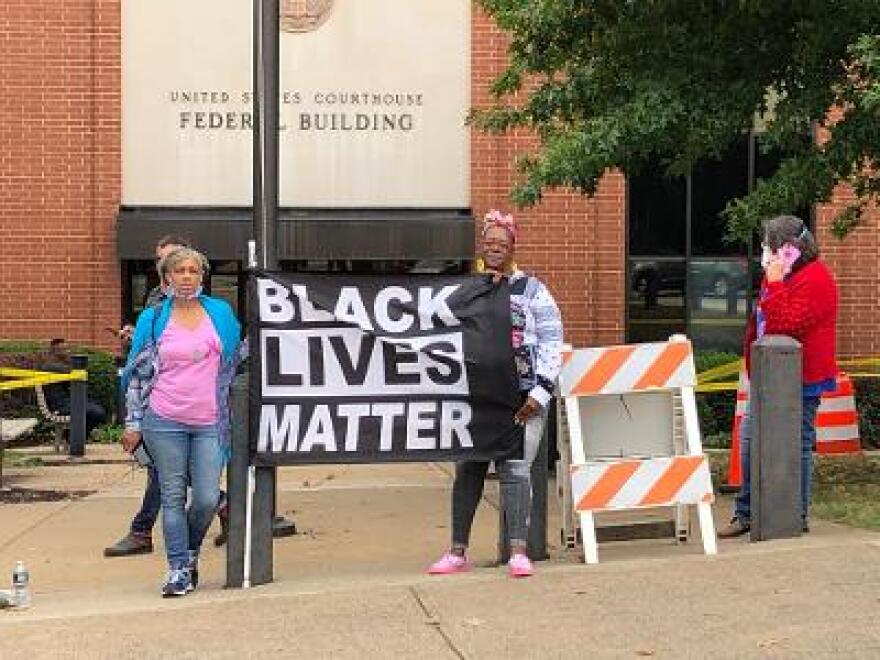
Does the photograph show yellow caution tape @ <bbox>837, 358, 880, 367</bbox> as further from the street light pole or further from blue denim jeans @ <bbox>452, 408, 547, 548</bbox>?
blue denim jeans @ <bbox>452, 408, 547, 548</bbox>

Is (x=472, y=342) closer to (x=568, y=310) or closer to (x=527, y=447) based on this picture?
(x=527, y=447)

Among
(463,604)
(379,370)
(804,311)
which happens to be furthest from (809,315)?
(463,604)

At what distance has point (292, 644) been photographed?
4961mm

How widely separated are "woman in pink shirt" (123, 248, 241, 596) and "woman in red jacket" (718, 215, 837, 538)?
2932 mm

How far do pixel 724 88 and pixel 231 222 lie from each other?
734 cm

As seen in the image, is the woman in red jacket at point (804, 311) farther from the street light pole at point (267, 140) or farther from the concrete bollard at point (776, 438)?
the street light pole at point (267, 140)

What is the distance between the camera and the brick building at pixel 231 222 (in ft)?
46.6

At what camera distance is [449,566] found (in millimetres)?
6148

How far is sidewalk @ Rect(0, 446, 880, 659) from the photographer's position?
490 centimetres

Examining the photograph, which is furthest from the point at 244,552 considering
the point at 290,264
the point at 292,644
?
the point at 290,264

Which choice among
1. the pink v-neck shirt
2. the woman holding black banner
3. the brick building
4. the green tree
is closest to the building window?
the brick building

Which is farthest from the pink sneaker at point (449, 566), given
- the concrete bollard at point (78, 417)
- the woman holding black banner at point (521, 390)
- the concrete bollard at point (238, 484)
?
the concrete bollard at point (78, 417)

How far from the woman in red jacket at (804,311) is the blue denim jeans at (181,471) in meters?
2.95

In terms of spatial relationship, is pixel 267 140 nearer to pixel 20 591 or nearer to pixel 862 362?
pixel 20 591
